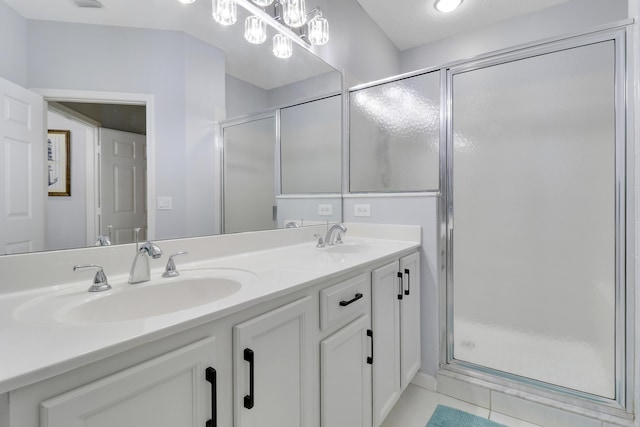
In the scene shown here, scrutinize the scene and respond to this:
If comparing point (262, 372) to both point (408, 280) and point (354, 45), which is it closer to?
point (408, 280)

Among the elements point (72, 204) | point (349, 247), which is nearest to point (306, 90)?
point (349, 247)

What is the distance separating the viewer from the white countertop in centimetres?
44

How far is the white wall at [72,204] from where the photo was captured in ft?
2.91

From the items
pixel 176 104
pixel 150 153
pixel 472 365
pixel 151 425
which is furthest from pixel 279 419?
pixel 472 365

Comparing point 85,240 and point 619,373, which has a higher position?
point 85,240

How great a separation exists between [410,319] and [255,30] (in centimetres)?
165

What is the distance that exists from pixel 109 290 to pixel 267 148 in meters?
1.00

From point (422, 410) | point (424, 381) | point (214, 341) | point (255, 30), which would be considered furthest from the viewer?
point (424, 381)

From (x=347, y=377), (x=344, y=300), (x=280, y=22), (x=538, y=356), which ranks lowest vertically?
(x=538, y=356)

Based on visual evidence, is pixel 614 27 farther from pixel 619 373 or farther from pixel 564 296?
pixel 619 373

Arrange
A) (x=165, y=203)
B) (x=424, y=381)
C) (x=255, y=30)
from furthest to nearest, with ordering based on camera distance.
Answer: (x=424, y=381) → (x=255, y=30) → (x=165, y=203)

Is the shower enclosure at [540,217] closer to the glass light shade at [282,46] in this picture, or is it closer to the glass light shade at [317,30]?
the glass light shade at [317,30]

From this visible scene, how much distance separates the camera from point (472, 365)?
1.68 m

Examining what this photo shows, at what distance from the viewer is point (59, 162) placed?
90 cm
